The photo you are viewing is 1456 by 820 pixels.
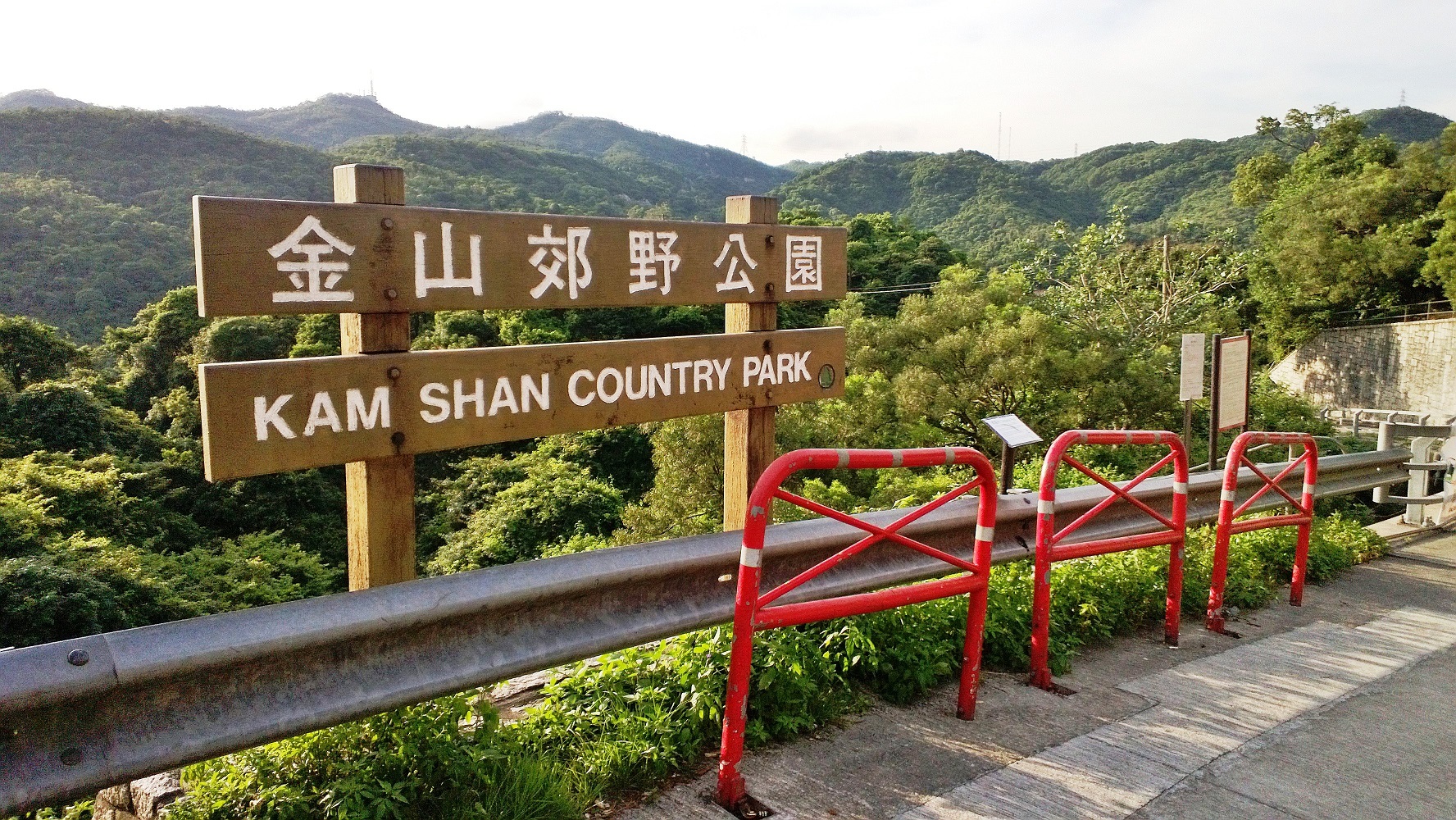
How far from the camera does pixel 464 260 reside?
9.73 ft

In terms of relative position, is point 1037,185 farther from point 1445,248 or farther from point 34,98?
point 34,98

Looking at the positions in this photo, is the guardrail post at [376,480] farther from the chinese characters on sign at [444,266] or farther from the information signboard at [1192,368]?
the information signboard at [1192,368]

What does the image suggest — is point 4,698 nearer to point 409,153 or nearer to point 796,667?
point 796,667

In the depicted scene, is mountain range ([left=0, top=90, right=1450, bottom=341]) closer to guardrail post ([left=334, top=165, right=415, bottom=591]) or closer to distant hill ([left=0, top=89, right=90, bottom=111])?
distant hill ([left=0, top=89, right=90, bottom=111])

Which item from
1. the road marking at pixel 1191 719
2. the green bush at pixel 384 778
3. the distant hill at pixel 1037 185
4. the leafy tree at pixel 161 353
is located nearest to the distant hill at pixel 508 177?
the distant hill at pixel 1037 185

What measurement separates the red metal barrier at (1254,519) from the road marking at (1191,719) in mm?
331

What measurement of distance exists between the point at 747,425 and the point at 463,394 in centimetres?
128

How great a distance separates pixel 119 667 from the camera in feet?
6.08

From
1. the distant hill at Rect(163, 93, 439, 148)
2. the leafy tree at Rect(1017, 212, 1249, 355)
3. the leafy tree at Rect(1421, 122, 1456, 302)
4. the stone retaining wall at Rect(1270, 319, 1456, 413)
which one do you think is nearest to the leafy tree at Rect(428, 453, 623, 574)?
the leafy tree at Rect(1017, 212, 1249, 355)

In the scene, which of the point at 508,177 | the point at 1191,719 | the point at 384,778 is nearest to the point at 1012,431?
the point at 1191,719

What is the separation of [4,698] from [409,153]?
9285 cm

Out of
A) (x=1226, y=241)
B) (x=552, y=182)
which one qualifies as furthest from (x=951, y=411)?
(x=552, y=182)

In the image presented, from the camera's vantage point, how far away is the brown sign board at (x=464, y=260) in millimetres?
2537

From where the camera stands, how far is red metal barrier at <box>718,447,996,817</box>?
249cm
